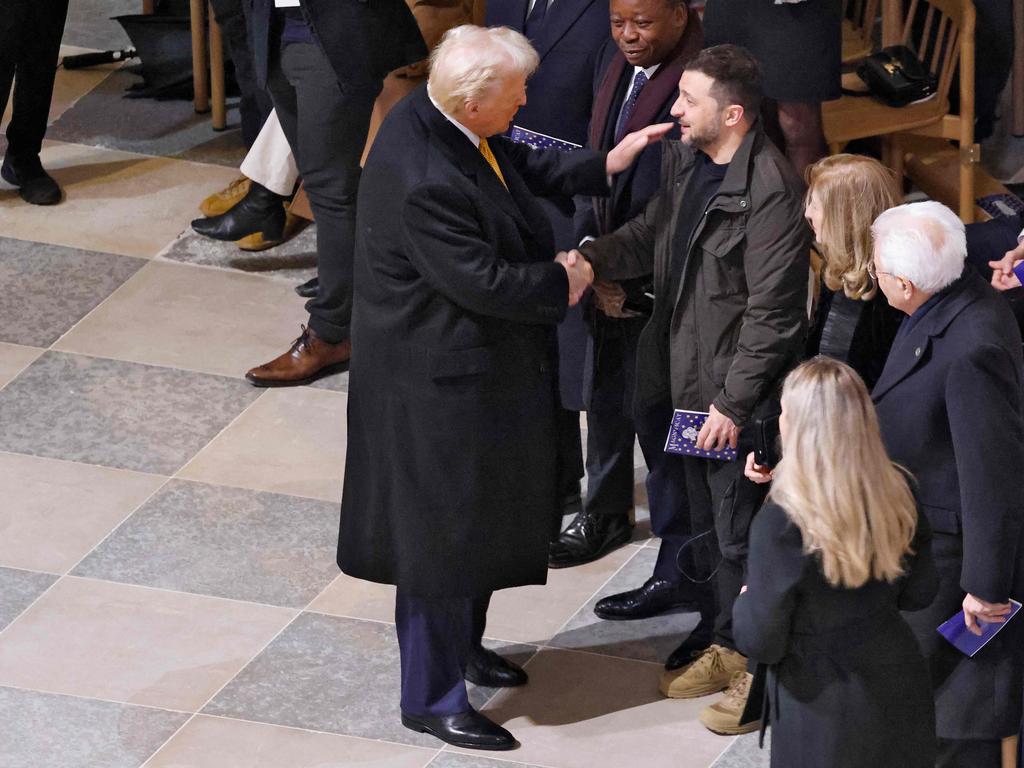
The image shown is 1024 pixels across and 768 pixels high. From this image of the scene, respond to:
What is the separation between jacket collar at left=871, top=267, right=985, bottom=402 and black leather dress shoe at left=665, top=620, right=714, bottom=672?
3.77 feet

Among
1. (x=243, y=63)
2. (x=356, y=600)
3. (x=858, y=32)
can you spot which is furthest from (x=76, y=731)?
(x=858, y=32)

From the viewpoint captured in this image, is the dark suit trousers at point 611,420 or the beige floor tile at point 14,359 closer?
the dark suit trousers at point 611,420

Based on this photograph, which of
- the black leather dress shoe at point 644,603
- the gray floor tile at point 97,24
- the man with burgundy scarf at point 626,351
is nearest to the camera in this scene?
the man with burgundy scarf at point 626,351

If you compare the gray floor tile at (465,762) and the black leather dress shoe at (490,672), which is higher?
the black leather dress shoe at (490,672)

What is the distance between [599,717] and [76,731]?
126 cm

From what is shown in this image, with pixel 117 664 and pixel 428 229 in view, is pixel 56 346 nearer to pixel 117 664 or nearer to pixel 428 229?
pixel 117 664

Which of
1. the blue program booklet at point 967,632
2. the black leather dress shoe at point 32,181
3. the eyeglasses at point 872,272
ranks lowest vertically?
the black leather dress shoe at point 32,181

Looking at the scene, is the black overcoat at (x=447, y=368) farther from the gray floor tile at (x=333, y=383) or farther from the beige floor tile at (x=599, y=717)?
the gray floor tile at (x=333, y=383)

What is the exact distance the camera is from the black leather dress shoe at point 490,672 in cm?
470

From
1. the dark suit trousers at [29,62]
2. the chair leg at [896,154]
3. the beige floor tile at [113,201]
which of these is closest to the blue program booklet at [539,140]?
the chair leg at [896,154]

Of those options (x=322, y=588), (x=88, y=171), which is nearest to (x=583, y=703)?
(x=322, y=588)

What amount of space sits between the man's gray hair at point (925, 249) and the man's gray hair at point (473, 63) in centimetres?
87

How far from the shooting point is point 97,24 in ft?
28.9

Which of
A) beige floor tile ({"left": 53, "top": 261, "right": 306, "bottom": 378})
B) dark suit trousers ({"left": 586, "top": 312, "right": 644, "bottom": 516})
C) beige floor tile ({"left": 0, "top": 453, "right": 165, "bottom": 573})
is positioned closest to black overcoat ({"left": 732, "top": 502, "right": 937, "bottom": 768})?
dark suit trousers ({"left": 586, "top": 312, "right": 644, "bottom": 516})
